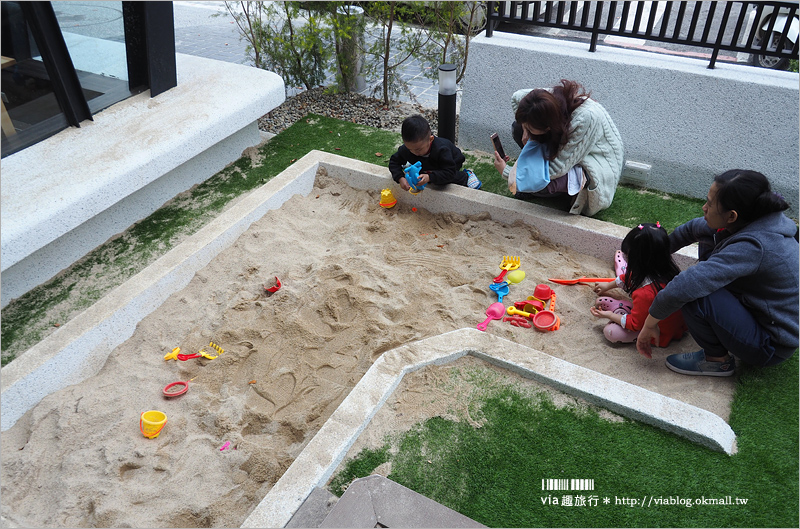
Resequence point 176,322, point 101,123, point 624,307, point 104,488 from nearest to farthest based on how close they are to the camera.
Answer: point 104,488 < point 624,307 < point 176,322 < point 101,123

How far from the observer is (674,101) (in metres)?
4.12

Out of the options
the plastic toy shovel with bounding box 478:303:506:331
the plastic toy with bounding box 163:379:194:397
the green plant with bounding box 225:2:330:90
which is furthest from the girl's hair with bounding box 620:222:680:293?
the green plant with bounding box 225:2:330:90

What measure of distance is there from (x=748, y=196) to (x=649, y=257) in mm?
556

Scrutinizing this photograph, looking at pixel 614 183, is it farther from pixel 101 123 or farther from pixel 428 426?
pixel 101 123

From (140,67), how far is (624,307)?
13.6ft

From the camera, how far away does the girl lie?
9.31 feet

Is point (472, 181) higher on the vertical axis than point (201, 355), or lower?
higher

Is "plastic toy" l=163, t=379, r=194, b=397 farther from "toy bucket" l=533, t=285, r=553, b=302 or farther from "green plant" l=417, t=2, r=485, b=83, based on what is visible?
"green plant" l=417, t=2, r=485, b=83

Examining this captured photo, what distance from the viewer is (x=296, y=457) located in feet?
7.97

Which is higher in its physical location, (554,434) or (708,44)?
(708,44)

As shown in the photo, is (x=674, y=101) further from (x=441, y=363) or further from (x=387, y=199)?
(x=441, y=363)

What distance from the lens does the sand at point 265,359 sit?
239cm

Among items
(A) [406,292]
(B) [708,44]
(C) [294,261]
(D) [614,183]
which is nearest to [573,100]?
(D) [614,183]

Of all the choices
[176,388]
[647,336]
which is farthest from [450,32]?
[176,388]
